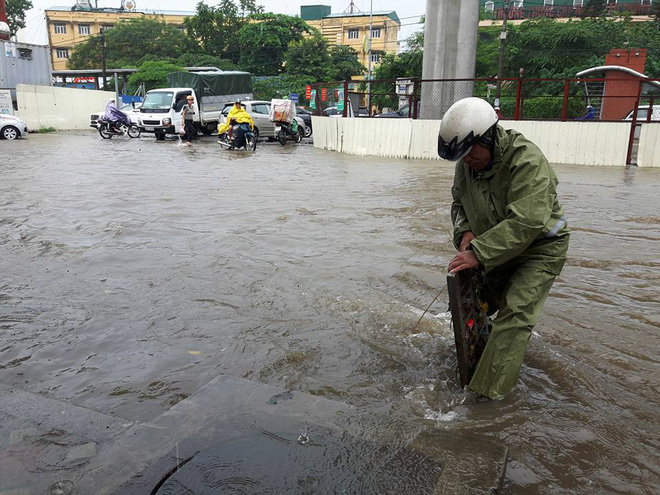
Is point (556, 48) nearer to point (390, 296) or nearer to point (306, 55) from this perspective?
point (306, 55)

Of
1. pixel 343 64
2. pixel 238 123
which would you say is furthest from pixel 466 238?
pixel 343 64

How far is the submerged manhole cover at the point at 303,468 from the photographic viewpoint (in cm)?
219

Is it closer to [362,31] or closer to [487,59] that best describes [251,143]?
[487,59]

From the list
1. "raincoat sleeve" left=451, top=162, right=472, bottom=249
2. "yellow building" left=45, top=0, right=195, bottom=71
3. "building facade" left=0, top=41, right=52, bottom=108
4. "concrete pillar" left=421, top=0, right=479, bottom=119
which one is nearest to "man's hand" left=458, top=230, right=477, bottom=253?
"raincoat sleeve" left=451, top=162, right=472, bottom=249

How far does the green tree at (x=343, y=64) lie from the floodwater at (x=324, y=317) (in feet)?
134

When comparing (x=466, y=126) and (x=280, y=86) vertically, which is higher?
(x=280, y=86)

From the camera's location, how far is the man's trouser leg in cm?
282

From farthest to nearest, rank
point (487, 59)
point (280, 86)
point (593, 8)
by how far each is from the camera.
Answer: point (593, 8)
point (280, 86)
point (487, 59)

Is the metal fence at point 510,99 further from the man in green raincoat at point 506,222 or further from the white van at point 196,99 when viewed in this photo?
the man in green raincoat at point 506,222

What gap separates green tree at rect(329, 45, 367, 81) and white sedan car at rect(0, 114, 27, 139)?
96.0ft

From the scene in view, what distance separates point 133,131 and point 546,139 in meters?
15.8

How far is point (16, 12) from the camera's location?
54375 mm

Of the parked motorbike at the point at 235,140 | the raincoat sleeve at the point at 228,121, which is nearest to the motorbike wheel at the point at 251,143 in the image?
the parked motorbike at the point at 235,140

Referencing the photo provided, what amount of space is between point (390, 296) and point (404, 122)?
12.0m
